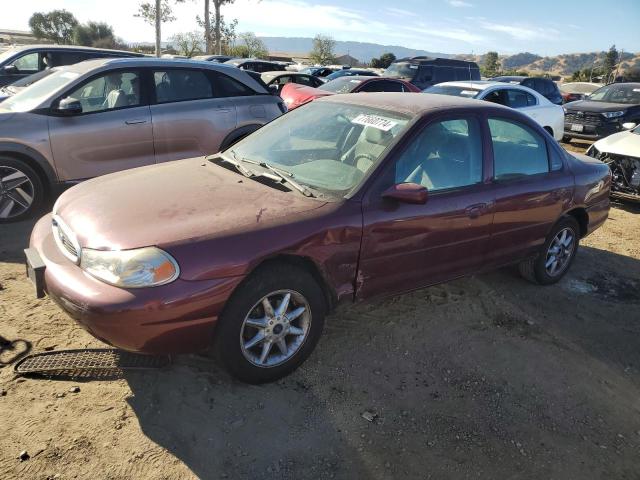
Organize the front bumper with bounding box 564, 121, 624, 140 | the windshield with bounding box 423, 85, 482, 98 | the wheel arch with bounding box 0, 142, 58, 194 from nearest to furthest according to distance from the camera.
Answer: the wheel arch with bounding box 0, 142, 58, 194
the windshield with bounding box 423, 85, 482, 98
the front bumper with bounding box 564, 121, 624, 140

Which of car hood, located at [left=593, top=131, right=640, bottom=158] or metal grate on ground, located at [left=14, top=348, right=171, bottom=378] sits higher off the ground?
car hood, located at [left=593, top=131, right=640, bottom=158]

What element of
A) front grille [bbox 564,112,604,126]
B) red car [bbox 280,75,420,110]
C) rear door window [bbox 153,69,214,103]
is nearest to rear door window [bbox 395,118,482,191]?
rear door window [bbox 153,69,214,103]

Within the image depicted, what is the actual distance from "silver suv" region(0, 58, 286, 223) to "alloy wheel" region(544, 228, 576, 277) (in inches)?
149

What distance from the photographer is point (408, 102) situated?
3.68 meters

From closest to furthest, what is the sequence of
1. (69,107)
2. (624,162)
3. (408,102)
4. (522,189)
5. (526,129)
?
(408,102)
(522,189)
(526,129)
(69,107)
(624,162)

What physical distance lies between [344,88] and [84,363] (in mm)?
9864

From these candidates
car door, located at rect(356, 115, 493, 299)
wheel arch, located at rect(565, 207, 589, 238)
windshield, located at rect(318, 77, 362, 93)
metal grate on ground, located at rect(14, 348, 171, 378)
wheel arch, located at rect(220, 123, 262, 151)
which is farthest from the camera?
windshield, located at rect(318, 77, 362, 93)

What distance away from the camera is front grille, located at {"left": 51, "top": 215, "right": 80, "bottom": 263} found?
2721 millimetres

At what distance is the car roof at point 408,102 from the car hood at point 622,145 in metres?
4.29

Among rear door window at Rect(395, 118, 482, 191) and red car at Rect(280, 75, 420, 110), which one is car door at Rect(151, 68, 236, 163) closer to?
rear door window at Rect(395, 118, 482, 191)

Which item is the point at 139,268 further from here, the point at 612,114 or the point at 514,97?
the point at 612,114

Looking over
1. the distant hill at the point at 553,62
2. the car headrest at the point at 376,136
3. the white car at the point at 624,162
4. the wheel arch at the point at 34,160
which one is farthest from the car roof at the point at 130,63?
the distant hill at the point at 553,62

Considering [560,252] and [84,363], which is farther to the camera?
[560,252]

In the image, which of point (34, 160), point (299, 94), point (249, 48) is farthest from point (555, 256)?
point (249, 48)
